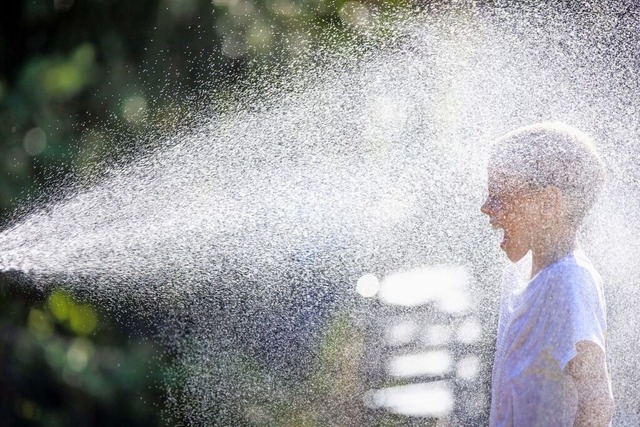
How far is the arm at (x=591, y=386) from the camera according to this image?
1804 millimetres

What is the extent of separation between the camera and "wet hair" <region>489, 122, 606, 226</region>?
197 centimetres

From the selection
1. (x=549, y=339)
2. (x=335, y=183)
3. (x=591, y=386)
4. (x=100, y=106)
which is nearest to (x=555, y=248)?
(x=549, y=339)

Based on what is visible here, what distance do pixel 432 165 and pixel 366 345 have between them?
3.59ft

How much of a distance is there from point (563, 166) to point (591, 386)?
1.73ft

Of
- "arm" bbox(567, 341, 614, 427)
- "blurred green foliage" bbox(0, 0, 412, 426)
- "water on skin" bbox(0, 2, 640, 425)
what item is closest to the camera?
"arm" bbox(567, 341, 614, 427)

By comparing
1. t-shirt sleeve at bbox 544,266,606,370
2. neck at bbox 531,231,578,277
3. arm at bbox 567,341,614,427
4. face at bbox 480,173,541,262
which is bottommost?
arm at bbox 567,341,614,427

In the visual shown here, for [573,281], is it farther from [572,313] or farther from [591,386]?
[591,386]

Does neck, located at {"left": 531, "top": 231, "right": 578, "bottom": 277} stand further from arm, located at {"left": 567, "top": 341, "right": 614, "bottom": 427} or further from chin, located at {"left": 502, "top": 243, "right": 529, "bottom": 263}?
arm, located at {"left": 567, "top": 341, "right": 614, "bottom": 427}

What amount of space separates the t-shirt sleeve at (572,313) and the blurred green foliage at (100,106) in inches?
110

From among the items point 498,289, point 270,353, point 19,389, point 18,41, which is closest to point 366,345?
point 270,353

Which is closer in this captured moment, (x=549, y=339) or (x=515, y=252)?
(x=549, y=339)

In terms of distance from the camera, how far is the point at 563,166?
6.45 feet

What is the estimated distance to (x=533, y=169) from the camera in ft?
6.50

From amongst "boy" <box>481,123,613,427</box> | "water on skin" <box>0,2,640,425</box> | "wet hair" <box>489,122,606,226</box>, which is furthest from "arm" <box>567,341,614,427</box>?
"water on skin" <box>0,2,640,425</box>
